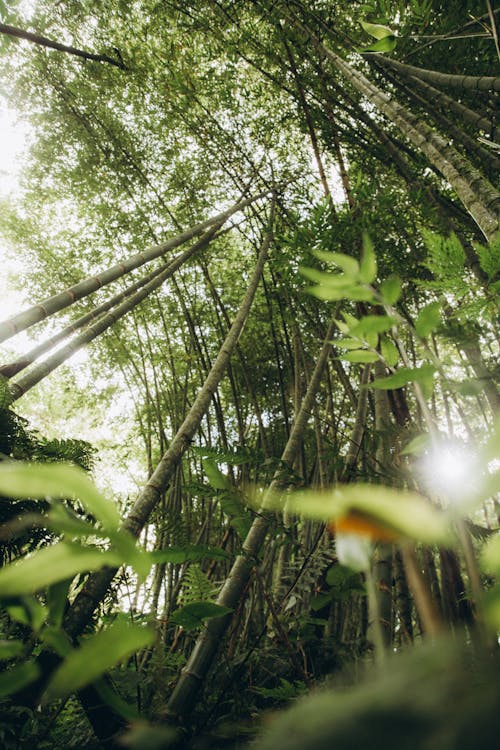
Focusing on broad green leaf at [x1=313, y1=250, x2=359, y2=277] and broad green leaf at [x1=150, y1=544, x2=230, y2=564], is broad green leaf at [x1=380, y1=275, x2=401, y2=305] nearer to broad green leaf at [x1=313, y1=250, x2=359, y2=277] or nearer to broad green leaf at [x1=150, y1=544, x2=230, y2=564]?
broad green leaf at [x1=313, y1=250, x2=359, y2=277]

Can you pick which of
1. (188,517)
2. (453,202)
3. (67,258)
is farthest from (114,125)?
(188,517)

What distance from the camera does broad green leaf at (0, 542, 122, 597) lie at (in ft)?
0.67

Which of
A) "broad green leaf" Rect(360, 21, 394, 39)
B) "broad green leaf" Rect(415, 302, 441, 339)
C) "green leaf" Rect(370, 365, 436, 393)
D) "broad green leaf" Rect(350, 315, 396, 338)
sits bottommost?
"green leaf" Rect(370, 365, 436, 393)

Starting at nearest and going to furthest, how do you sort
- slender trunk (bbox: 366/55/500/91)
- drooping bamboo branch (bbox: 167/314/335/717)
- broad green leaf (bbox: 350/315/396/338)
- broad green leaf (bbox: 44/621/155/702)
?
broad green leaf (bbox: 44/621/155/702)
broad green leaf (bbox: 350/315/396/338)
drooping bamboo branch (bbox: 167/314/335/717)
slender trunk (bbox: 366/55/500/91)

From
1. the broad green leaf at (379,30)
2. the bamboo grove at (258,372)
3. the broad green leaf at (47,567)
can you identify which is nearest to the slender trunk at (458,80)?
the bamboo grove at (258,372)

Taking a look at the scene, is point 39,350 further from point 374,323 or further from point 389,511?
point 389,511

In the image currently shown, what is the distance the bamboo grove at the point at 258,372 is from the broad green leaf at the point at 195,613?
0.02 meters

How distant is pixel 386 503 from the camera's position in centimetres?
21

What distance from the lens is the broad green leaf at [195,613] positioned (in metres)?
0.64

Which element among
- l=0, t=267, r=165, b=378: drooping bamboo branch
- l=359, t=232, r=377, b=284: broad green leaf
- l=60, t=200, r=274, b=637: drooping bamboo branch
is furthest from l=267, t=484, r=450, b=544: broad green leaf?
l=0, t=267, r=165, b=378: drooping bamboo branch

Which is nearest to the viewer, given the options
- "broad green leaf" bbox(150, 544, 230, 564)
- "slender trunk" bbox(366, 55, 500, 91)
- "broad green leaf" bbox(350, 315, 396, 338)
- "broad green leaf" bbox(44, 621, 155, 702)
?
"broad green leaf" bbox(44, 621, 155, 702)

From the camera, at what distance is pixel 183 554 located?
0.57m

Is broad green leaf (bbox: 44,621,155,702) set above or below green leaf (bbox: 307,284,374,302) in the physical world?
below

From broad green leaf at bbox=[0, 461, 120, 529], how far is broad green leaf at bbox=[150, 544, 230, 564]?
12.4 inches
